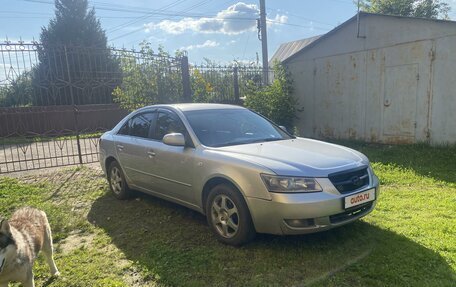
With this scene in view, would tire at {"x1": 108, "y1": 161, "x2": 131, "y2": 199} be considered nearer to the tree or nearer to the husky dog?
the husky dog

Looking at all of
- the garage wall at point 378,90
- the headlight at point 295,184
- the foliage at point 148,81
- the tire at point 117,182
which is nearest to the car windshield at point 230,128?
the headlight at point 295,184

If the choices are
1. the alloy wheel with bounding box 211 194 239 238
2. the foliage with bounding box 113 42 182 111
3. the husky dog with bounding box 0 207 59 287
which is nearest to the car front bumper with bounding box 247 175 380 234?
the alloy wheel with bounding box 211 194 239 238

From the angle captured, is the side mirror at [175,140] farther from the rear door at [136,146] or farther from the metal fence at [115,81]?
the metal fence at [115,81]

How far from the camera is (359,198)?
3.56m

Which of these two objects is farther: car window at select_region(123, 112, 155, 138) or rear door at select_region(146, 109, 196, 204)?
car window at select_region(123, 112, 155, 138)

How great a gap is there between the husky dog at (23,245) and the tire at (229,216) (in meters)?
1.66

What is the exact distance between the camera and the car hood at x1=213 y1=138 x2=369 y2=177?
3398 mm

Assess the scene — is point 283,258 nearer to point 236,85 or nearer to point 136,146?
point 136,146

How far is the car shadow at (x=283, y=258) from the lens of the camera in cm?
314

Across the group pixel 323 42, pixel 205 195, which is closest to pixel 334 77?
pixel 323 42

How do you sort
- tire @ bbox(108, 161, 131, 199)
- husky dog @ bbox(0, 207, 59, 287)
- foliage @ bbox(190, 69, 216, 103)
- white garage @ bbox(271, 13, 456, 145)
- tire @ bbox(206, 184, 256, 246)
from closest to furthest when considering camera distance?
1. husky dog @ bbox(0, 207, 59, 287)
2. tire @ bbox(206, 184, 256, 246)
3. tire @ bbox(108, 161, 131, 199)
4. white garage @ bbox(271, 13, 456, 145)
5. foliage @ bbox(190, 69, 216, 103)

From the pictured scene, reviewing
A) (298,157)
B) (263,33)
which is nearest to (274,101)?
(263,33)

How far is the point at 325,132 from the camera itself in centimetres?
1115

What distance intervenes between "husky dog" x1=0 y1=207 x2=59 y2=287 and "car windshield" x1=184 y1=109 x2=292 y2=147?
1.91 meters
